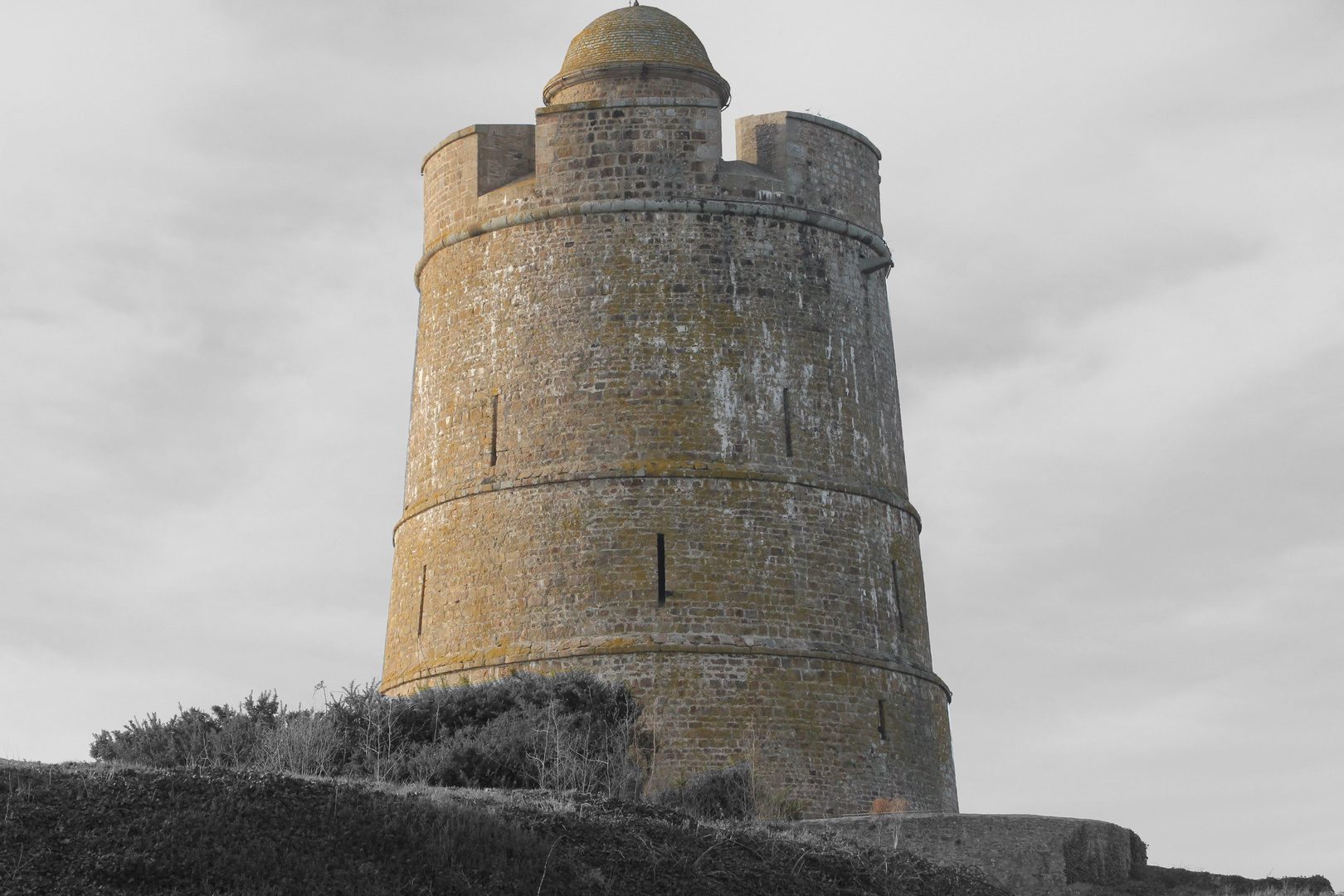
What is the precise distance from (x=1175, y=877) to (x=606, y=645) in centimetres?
689

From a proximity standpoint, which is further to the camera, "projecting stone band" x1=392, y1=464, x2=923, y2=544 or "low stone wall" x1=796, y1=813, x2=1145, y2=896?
"projecting stone band" x1=392, y1=464, x2=923, y2=544

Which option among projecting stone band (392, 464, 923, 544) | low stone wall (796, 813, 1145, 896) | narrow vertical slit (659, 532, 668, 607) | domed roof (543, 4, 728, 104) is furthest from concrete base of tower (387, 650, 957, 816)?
domed roof (543, 4, 728, 104)

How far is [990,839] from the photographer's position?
57.0ft

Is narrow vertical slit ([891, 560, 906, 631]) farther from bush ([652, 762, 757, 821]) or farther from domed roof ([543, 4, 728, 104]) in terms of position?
domed roof ([543, 4, 728, 104])

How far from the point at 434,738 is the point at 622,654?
9.79 ft

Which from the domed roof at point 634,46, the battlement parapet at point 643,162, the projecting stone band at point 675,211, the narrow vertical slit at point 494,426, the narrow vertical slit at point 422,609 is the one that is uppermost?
the domed roof at point 634,46

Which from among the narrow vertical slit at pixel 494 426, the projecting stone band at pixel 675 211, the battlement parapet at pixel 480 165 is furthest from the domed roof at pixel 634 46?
the narrow vertical slit at pixel 494 426

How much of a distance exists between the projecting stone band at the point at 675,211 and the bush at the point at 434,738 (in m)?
6.33

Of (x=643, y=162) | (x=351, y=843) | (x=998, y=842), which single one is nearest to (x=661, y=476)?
(x=643, y=162)

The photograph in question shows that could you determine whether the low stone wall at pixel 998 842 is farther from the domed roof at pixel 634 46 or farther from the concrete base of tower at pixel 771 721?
the domed roof at pixel 634 46

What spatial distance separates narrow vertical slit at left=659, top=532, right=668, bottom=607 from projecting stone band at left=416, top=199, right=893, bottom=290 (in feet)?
14.2

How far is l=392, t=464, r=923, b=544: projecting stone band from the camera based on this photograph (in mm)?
21531

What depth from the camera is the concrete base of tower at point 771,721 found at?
67.4ft

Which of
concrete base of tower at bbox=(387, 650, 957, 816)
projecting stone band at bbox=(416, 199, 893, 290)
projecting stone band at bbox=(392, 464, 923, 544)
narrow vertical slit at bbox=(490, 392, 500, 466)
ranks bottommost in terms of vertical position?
concrete base of tower at bbox=(387, 650, 957, 816)
